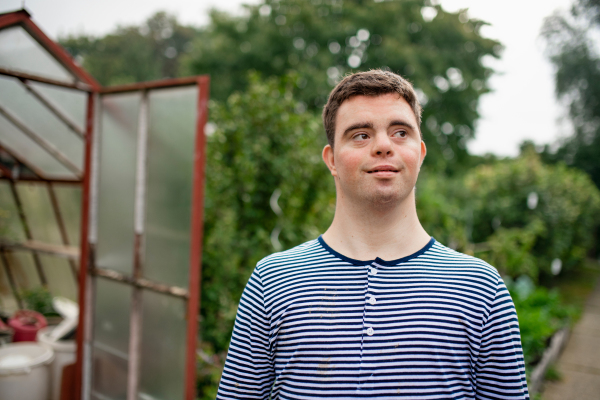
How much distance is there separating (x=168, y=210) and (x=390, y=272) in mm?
2010

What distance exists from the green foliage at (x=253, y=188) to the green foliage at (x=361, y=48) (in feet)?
30.0

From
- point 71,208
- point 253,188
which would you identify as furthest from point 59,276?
point 253,188

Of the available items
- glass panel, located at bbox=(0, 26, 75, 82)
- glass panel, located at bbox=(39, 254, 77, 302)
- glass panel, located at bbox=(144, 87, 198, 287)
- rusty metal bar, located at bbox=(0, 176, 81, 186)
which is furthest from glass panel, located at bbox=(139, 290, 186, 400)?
glass panel, located at bbox=(39, 254, 77, 302)

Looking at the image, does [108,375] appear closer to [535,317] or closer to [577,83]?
[535,317]

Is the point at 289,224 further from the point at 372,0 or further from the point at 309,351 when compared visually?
the point at 372,0

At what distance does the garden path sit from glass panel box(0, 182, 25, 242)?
626 cm

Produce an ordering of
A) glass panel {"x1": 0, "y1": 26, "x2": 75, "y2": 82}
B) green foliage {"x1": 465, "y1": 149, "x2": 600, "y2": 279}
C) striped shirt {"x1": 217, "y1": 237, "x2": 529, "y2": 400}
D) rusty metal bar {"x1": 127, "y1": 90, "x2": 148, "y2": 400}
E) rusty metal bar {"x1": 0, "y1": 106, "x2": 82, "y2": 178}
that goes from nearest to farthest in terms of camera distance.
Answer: striped shirt {"x1": 217, "y1": 237, "x2": 529, "y2": 400}, glass panel {"x1": 0, "y1": 26, "x2": 75, "y2": 82}, rusty metal bar {"x1": 127, "y1": 90, "x2": 148, "y2": 400}, rusty metal bar {"x1": 0, "y1": 106, "x2": 82, "y2": 178}, green foliage {"x1": 465, "y1": 149, "x2": 600, "y2": 279}

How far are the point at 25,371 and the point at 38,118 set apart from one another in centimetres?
208

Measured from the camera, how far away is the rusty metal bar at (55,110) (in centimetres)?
336

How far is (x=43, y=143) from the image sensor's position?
156 inches

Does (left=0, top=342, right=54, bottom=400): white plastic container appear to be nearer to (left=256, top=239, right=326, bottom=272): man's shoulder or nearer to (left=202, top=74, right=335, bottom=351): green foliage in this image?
(left=202, top=74, right=335, bottom=351): green foliage

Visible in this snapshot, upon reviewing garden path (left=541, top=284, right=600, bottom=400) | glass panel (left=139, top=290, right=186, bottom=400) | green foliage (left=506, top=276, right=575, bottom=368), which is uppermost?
glass panel (left=139, top=290, right=186, bottom=400)

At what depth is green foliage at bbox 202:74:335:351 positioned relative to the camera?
3.91 metres

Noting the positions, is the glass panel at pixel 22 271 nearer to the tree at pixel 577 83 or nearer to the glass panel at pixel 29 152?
the glass panel at pixel 29 152
